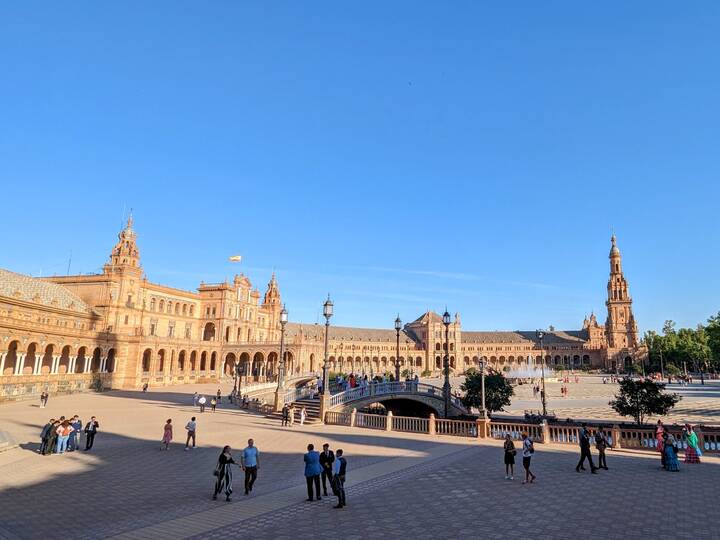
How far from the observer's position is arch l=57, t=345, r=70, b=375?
188ft

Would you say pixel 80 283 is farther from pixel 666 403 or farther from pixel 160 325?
pixel 666 403

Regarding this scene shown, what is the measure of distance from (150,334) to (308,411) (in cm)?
5841

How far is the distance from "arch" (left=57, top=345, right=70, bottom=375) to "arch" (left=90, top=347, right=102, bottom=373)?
4.30 m

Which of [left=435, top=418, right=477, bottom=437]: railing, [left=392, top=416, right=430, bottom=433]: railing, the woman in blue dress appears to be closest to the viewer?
the woman in blue dress

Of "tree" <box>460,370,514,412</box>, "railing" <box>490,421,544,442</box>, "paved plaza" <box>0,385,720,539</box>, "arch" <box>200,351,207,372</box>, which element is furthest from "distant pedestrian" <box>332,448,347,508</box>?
"arch" <box>200,351,207,372</box>

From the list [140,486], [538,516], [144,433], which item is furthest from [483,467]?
[144,433]

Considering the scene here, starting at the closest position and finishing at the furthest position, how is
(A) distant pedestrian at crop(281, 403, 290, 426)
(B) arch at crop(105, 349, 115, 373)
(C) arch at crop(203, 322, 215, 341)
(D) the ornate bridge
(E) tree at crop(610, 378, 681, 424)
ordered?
1. (A) distant pedestrian at crop(281, 403, 290, 426)
2. (E) tree at crop(610, 378, 681, 424)
3. (D) the ornate bridge
4. (B) arch at crop(105, 349, 115, 373)
5. (C) arch at crop(203, 322, 215, 341)

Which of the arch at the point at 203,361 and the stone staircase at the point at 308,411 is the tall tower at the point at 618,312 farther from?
the stone staircase at the point at 308,411

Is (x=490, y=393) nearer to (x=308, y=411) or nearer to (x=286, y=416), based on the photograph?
(x=308, y=411)

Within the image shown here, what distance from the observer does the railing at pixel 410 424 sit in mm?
25406

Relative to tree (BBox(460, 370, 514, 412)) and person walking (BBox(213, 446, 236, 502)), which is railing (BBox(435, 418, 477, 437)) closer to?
tree (BBox(460, 370, 514, 412))

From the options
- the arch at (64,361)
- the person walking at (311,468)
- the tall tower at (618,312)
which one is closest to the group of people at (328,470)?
the person walking at (311,468)

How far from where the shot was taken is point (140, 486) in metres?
13.4

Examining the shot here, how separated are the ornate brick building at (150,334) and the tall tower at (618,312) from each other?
1.04ft
